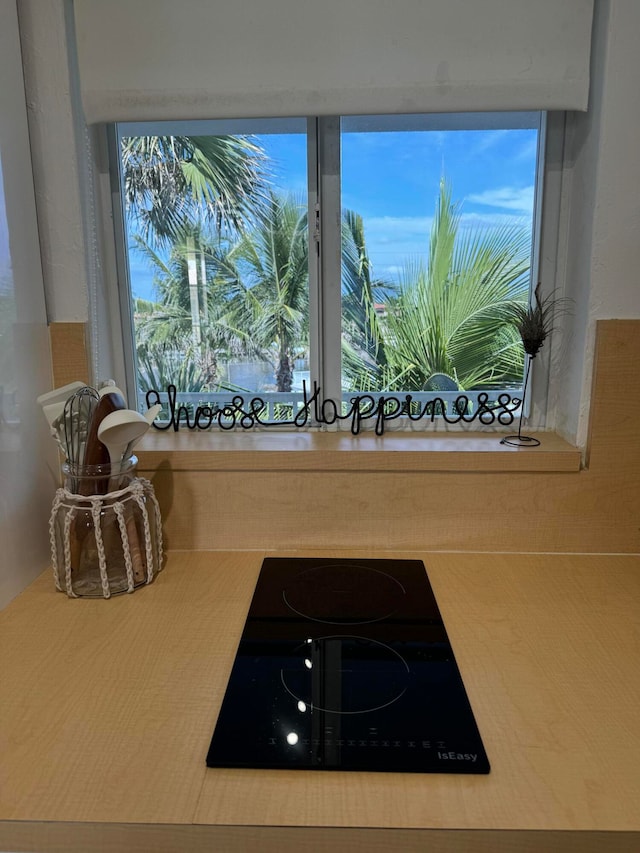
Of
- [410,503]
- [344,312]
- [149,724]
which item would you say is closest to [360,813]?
[149,724]

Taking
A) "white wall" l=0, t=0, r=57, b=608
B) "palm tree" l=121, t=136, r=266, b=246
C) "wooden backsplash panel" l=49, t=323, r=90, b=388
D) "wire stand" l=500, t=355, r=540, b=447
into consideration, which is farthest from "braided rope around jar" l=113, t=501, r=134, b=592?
"wire stand" l=500, t=355, r=540, b=447

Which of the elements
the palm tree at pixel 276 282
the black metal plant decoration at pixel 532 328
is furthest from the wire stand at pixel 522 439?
the palm tree at pixel 276 282

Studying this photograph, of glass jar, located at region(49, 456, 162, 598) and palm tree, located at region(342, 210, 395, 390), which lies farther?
palm tree, located at region(342, 210, 395, 390)

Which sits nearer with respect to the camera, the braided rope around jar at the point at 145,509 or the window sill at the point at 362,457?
the braided rope around jar at the point at 145,509

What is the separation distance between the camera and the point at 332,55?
1.15 m

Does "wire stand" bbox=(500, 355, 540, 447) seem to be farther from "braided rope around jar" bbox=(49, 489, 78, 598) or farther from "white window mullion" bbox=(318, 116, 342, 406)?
"braided rope around jar" bbox=(49, 489, 78, 598)

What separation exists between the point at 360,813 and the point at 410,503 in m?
0.66

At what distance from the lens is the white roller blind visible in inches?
44.4

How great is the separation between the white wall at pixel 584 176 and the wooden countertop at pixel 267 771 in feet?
1.59

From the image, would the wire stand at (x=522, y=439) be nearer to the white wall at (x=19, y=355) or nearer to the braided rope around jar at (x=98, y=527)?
the braided rope around jar at (x=98, y=527)

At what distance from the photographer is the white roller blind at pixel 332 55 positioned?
44.4 inches

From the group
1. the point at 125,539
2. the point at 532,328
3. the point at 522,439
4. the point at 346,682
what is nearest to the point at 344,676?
the point at 346,682

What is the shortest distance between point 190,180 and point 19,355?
21.7 inches

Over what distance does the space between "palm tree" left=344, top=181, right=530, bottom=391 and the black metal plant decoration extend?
0.11 feet
